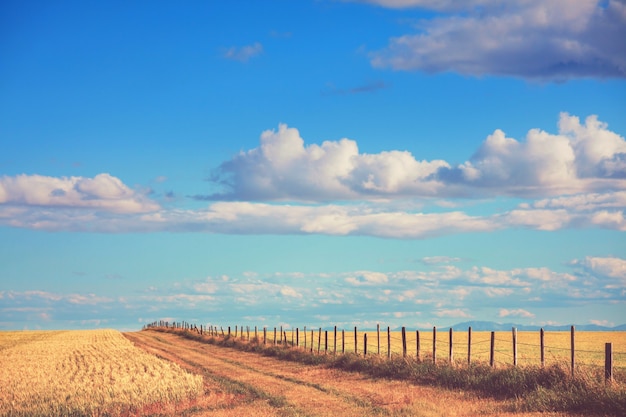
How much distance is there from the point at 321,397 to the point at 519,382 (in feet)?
22.7

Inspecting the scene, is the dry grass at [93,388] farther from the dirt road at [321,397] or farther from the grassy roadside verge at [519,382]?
the grassy roadside verge at [519,382]

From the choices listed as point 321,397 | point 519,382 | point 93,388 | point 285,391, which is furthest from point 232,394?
point 519,382

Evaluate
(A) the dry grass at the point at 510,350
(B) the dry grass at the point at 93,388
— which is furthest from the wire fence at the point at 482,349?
(B) the dry grass at the point at 93,388

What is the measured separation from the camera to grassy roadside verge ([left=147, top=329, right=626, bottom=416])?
2000 centimetres

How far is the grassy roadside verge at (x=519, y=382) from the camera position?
2000cm

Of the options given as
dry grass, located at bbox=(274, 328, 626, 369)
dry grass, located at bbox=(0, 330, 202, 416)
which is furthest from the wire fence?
dry grass, located at bbox=(0, 330, 202, 416)

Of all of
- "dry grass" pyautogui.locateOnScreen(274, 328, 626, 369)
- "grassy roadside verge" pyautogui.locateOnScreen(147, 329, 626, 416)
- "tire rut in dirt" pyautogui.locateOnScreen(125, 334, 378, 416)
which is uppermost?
"grassy roadside verge" pyautogui.locateOnScreen(147, 329, 626, 416)

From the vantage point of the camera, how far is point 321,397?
25031mm

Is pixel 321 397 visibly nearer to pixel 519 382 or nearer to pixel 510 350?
pixel 519 382

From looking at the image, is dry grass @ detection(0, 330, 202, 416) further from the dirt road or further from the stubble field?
the dirt road

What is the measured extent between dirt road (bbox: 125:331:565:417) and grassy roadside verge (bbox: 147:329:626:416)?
3.25ft

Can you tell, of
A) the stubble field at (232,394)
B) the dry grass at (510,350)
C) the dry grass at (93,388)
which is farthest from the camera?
the dry grass at (510,350)

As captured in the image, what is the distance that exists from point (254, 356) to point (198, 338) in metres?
31.2

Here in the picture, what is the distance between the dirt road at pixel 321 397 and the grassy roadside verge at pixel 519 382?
39.0 inches
